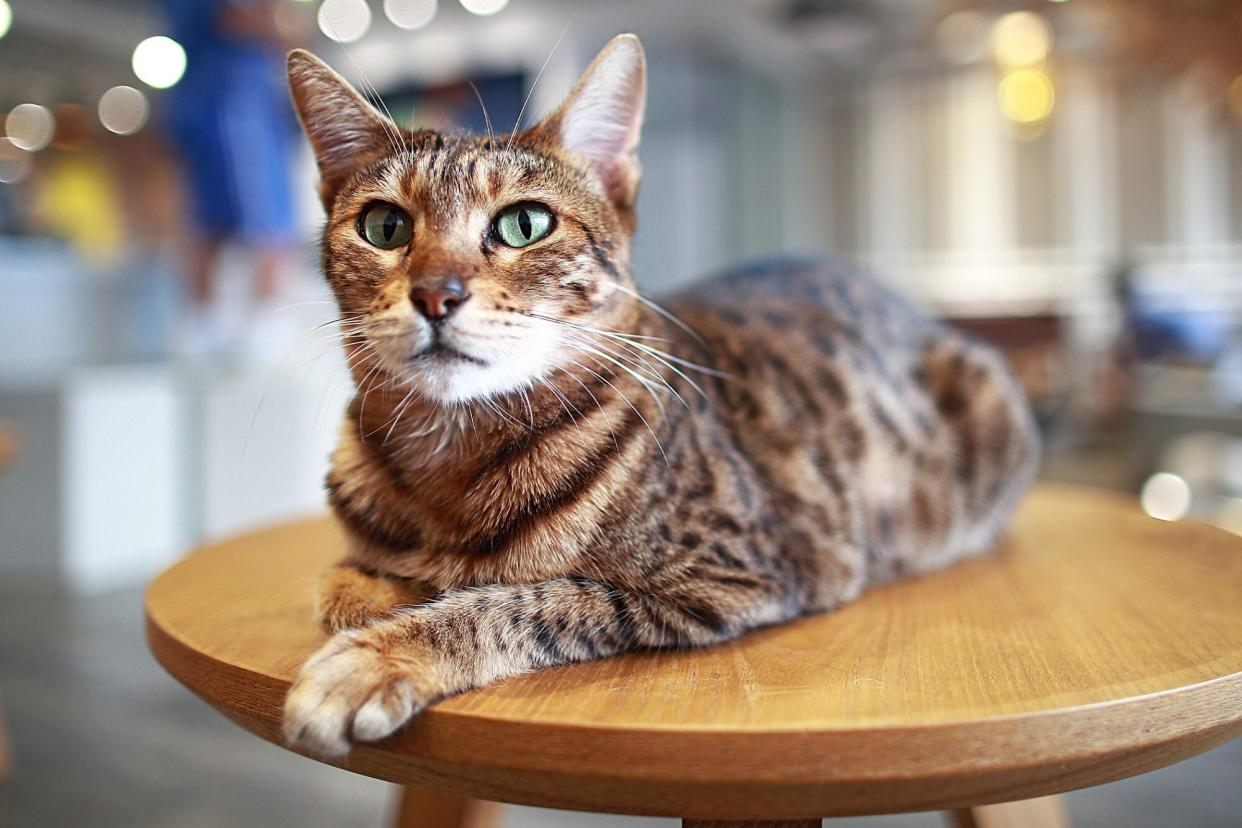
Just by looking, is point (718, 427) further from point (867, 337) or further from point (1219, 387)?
point (1219, 387)

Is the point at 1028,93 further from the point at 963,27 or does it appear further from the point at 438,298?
the point at 438,298

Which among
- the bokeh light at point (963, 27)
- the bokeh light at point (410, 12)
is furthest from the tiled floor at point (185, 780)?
the bokeh light at point (410, 12)

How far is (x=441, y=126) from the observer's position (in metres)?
1.01

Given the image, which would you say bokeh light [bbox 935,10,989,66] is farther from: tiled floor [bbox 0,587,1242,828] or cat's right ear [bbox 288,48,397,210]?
cat's right ear [bbox 288,48,397,210]

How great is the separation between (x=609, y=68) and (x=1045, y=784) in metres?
0.69

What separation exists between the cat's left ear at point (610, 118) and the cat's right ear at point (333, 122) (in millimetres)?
159

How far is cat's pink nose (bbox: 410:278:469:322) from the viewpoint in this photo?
0.74 metres

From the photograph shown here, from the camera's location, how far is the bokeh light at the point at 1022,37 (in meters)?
5.44

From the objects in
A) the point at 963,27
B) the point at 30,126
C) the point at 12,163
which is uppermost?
the point at 963,27

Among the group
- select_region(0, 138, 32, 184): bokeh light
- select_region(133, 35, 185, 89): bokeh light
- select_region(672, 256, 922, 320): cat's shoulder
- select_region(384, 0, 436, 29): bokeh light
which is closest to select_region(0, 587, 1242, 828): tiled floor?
select_region(672, 256, 922, 320): cat's shoulder

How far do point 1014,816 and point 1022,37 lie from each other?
18.2ft

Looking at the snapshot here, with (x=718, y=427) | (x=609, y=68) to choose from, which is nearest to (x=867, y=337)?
(x=718, y=427)

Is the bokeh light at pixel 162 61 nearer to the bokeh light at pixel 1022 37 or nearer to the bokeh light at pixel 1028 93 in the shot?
the bokeh light at pixel 1022 37

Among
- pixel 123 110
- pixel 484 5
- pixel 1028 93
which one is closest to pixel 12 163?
pixel 123 110
